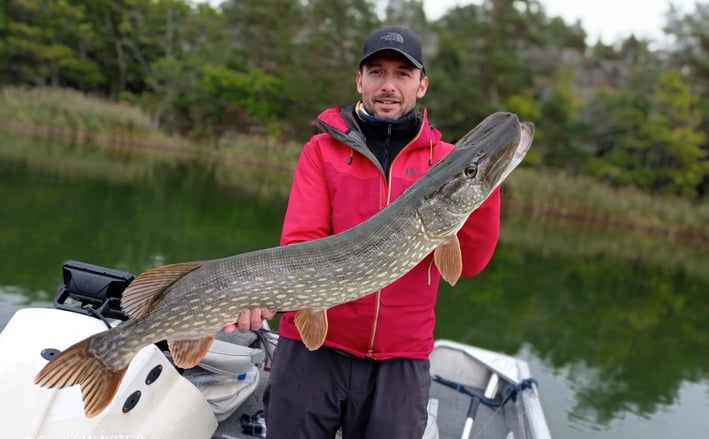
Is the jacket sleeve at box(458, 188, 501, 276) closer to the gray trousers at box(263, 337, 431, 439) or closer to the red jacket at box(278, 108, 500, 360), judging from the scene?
the red jacket at box(278, 108, 500, 360)

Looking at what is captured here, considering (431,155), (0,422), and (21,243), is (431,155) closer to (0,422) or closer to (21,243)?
(0,422)

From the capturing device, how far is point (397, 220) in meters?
2.01

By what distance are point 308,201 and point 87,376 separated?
95 cm

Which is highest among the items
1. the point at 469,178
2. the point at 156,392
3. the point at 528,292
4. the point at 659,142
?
the point at 659,142

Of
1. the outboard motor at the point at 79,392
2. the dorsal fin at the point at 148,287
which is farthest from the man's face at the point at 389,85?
the outboard motor at the point at 79,392

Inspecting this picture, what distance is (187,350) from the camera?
201 centimetres

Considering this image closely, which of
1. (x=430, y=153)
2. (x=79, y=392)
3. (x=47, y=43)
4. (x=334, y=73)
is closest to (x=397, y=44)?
(x=430, y=153)

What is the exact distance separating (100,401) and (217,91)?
27687 millimetres

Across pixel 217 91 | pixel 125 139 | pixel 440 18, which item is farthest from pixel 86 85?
pixel 440 18

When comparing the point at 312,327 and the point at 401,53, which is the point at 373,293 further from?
the point at 401,53

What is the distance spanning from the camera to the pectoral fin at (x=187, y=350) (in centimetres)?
200

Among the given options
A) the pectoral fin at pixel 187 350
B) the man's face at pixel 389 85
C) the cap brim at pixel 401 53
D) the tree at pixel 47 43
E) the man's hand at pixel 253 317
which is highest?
the tree at pixel 47 43

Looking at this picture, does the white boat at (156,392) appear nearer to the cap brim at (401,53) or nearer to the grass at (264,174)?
the cap brim at (401,53)

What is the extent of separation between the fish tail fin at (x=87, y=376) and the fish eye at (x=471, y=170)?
1352mm
